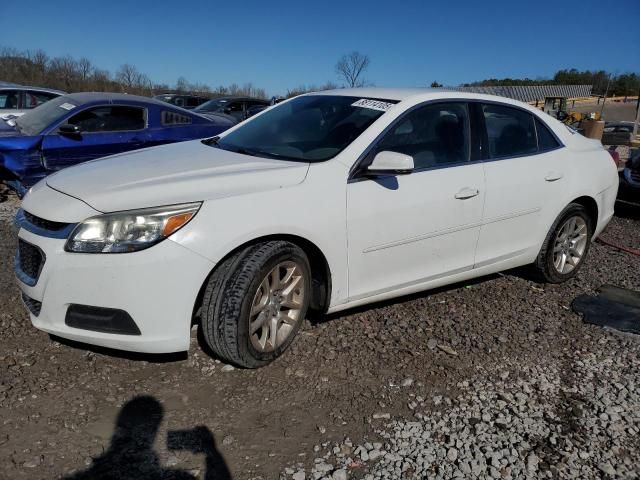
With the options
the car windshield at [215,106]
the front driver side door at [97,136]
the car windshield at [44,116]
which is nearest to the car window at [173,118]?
the front driver side door at [97,136]

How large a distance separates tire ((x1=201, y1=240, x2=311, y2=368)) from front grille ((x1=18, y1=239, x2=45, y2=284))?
0.85m

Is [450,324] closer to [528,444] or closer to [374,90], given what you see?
[528,444]

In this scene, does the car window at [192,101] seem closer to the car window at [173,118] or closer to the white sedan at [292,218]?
the car window at [173,118]

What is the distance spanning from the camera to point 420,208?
3.28 meters

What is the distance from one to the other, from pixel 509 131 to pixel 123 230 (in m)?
2.96

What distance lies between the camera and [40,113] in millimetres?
6645

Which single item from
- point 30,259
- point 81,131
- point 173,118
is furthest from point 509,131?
point 81,131

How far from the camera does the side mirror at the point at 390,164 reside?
3.00 metres

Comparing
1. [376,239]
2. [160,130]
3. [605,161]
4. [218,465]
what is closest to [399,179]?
[376,239]

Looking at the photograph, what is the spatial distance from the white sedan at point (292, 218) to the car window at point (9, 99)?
7.93 m

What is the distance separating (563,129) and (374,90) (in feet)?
5.79

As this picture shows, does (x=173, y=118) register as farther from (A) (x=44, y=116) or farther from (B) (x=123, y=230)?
(B) (x=123, y=230)

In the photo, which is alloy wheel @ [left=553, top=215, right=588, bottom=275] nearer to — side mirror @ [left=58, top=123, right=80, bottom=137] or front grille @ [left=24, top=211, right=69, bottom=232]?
front grille @ [left=24, top=211, right=69, bottom=232]

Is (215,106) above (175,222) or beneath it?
above
